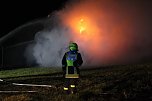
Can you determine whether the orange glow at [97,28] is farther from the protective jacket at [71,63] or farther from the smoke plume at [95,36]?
the protective jacket at [71,63]

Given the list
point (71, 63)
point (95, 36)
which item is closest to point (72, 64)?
point (71, 63)

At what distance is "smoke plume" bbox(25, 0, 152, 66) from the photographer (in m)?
27.7

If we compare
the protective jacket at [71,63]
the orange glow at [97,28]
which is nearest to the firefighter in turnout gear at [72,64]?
the protective jacket at [71,63]

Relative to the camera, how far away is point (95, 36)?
27938 millimetres

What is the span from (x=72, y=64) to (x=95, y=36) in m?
17.6

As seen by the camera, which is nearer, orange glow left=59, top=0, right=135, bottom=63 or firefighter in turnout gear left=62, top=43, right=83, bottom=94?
firefighter in turnout gear left=62, top=43, right=83, bottom=94

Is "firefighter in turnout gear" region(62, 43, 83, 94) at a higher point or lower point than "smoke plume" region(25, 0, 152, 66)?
lower

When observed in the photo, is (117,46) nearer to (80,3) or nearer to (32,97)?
(80,3)

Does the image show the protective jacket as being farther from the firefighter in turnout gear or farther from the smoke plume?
the smoke plume

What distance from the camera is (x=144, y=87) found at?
1159 centimetres

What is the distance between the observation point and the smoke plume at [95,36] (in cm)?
2767

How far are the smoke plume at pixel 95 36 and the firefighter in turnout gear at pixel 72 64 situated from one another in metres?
15.9

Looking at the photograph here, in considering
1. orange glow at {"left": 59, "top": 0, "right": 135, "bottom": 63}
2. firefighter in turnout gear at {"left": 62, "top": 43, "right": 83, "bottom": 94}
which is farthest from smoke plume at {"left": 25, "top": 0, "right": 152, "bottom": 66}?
firefighter in turnout gear at {"left": 62, "top": 43, "right": 83, "bottom": 94}

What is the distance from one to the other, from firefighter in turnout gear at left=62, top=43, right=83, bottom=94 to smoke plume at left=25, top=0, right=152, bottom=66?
52.2 ft
